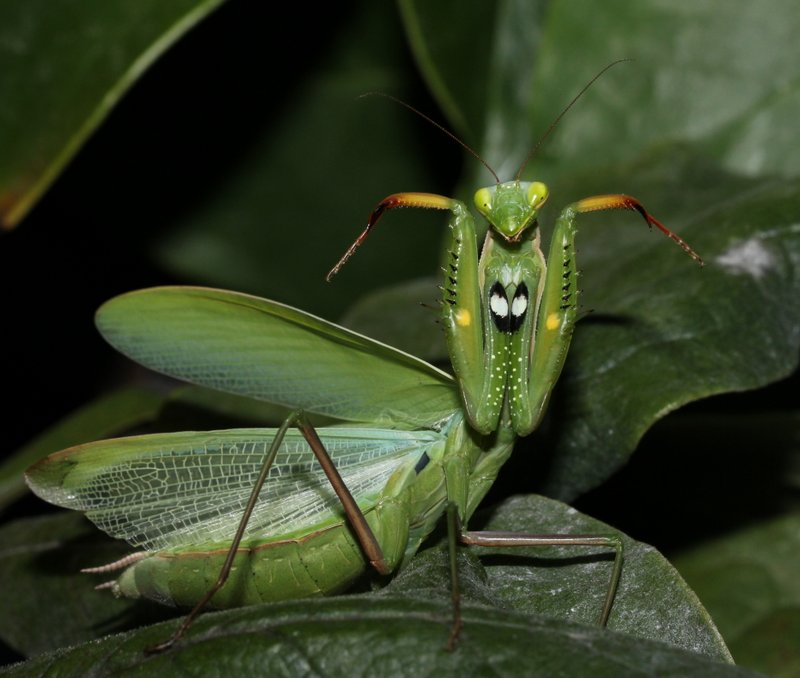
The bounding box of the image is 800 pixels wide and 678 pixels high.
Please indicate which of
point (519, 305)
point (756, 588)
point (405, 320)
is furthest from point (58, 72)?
point (756, 588)

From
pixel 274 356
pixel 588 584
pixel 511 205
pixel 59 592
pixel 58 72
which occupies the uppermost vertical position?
pixel 58 72

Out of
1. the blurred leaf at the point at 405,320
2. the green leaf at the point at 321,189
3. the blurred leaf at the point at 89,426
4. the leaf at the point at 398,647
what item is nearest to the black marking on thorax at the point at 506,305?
the leaf at the point at 398,647

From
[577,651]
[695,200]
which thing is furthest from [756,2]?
[577,651]

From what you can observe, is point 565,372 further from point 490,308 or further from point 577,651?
point 577,651

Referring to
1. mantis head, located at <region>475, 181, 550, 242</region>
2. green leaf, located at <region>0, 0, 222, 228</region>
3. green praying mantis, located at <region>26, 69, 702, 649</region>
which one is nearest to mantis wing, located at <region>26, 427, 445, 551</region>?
green praying mantis, located at <region>26, 69, 702, 649</region>

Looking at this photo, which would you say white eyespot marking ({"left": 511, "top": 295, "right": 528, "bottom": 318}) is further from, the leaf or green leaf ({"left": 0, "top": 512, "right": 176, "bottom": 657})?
green leaf ({"left": 0, "top": 512, "right": 176, "bottom": 657})

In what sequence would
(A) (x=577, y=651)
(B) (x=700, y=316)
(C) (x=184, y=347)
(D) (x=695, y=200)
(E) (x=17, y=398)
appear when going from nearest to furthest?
(A) (x=577, y=651) → (C) (x=184, y=347) → (B) (x=700, y=316) → (D) (x=695, y=200) → (E) (x=17, y=398)

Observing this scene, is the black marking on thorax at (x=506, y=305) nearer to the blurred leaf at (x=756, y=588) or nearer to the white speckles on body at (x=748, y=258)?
the white speckles on body at (x=748, y=258)

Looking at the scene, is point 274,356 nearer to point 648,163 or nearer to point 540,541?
point 540,541
